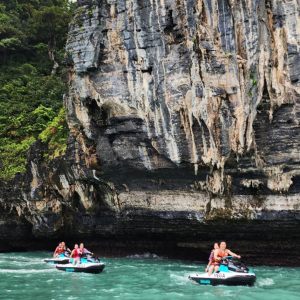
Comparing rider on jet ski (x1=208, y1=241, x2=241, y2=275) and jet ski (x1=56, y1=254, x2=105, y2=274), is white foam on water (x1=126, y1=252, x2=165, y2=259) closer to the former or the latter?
jet ski (x1=56, y1=254, x2=105, y2=274)

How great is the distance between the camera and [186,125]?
14.8 meters

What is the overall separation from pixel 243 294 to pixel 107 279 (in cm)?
482

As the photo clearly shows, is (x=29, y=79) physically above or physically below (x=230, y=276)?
above

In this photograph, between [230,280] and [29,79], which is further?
[29,79]

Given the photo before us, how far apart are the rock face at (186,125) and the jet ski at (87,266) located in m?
3.81

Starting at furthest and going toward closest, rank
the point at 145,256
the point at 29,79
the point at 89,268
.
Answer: the point at 29,79 → the point at 145,256 → the point at 89,268

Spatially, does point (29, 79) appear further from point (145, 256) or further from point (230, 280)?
point (230, 280)

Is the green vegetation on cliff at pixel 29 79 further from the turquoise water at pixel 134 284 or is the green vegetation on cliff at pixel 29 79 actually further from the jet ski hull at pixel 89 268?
the turquoise water at pixel 134 284

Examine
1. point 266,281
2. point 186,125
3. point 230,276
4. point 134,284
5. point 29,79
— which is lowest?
point 266,281

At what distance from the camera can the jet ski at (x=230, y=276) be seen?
11586 millimetres

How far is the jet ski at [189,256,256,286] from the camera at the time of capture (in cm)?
1159

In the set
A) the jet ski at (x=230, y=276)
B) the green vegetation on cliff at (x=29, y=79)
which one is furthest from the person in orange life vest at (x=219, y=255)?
the green vegetation on cliff at (x=29, y=79)

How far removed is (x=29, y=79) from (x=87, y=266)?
19307mm

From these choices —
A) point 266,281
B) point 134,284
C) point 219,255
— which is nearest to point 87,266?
point 134,284
